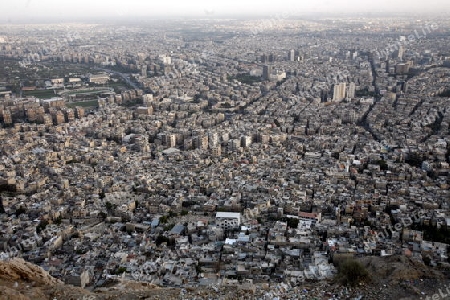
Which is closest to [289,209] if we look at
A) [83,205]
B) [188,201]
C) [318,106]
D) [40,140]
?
[188,201]

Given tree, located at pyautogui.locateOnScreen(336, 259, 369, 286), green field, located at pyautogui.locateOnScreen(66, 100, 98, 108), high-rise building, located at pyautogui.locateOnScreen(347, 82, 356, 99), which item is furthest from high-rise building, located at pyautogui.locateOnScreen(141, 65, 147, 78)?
tree, located at pyautogui.locateOnScreen(336, 259, 369, 286)

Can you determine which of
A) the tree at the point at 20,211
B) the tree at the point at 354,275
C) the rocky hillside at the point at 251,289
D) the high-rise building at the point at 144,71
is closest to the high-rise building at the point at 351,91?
the high-rise building at the point at 144,71

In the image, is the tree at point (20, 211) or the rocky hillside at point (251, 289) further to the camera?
the tree at point (20, 211)

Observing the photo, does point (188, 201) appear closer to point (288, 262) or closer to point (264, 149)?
point (288, 262)

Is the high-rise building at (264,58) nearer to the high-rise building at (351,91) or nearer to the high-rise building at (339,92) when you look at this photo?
the high-rise building at (351,91)

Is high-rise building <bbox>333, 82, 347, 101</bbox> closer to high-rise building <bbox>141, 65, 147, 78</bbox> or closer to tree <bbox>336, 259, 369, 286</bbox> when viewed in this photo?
high-rise building <bbox>141, 65, 147, 78</bbox>

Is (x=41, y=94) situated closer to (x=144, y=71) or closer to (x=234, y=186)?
(x=144, y=71)
